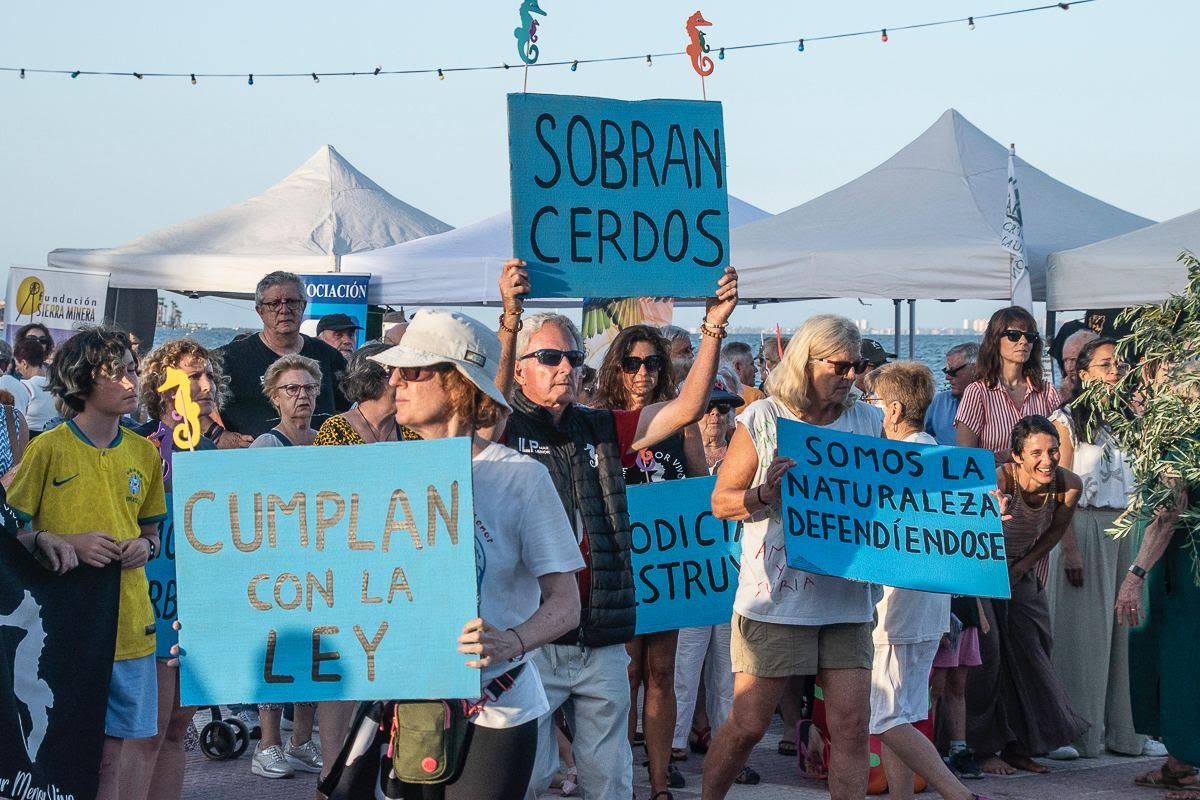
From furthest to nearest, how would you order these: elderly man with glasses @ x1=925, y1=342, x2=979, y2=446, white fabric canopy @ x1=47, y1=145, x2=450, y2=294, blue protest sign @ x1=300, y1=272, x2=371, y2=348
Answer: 1. white fabric canopy @ x1=47, y1=145, x2=450, y2=294
2. blue protest sign @ x1=300, y1=272, x2=371, y2=348
3. elderly man with glasses @ x1=925, y1=342, x2=979, y2=446

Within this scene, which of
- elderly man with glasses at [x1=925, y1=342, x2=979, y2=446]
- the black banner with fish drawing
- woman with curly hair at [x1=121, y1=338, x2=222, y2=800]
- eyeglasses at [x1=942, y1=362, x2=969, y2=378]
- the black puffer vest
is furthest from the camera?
eyeglasses at [x1=942, y1=362, x2=969, y2=378]

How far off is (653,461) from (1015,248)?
5499 millimetres

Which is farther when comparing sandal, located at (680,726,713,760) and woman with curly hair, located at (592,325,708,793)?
sandal, located at (680,726,713,760)

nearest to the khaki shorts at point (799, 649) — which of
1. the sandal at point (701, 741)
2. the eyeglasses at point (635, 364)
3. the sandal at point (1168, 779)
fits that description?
the eyeglasses at point (635, 364)

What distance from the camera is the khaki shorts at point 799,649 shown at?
5023 millimetres

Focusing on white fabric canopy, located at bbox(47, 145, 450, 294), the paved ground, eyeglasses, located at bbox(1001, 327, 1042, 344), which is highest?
white fabric canopy, located at bbox(47, 145, 450, 294)

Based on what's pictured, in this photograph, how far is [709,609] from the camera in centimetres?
638

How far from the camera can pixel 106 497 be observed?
462 cm

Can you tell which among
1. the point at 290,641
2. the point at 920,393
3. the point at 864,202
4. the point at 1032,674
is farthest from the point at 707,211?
the point at 864,202

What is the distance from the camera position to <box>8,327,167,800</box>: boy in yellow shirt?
4.53 m

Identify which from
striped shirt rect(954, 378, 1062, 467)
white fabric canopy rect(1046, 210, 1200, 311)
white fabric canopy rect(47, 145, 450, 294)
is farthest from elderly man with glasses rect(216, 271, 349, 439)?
white fabric canopy rect(47, 145, 450, 294)

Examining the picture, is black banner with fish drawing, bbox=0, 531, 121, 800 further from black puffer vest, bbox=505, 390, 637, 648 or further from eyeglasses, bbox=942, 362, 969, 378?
eyeglasses, bbox=942, 362, 969, 378

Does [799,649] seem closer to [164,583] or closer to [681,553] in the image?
[681,553]

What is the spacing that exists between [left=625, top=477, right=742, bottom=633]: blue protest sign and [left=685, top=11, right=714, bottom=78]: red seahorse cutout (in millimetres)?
1723
